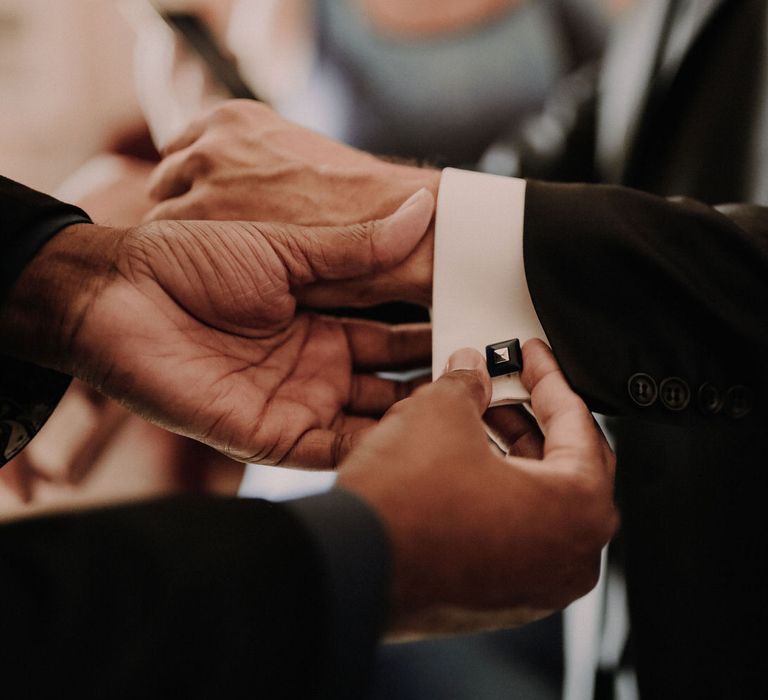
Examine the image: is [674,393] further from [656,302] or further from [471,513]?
[471,513]

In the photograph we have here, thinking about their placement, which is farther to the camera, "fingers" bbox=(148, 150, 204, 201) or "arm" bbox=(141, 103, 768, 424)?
"fingers" bbox=(148, 150, 204, 201)

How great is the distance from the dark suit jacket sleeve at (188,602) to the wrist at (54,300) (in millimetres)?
337

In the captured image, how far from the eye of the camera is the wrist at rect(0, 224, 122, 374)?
61 centimetres

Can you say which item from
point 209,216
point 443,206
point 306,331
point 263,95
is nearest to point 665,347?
point 443,206

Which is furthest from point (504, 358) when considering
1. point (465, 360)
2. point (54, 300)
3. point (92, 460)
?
point (92, 460)

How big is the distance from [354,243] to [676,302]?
1.23 ft

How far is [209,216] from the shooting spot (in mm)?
791

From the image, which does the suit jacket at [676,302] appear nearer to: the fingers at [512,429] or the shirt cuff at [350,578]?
the fingers at [512,429]

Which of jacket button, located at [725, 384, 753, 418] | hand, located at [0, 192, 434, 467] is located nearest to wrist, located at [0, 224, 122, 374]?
hand, located at [0, 192, 434, 467]

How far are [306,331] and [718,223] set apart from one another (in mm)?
523

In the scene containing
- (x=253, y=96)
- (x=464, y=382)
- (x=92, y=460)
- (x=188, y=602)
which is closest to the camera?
(x=188, y=602)

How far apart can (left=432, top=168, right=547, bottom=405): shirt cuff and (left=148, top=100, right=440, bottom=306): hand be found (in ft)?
0.14

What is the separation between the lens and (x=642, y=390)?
0.59 meters

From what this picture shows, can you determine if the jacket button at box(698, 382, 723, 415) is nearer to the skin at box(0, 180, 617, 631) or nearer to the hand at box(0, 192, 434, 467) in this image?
the skin at box(0, 180, 617, 631)
